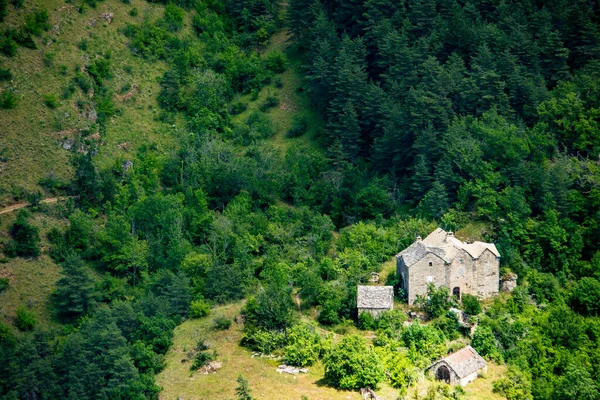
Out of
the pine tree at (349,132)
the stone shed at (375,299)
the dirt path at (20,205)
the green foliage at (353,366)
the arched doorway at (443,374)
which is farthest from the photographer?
the pine tree at (349,132)

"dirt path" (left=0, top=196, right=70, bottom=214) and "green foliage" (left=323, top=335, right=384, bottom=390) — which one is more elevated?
"dirt path" (left=0, top=196, right=70, bottom=214)

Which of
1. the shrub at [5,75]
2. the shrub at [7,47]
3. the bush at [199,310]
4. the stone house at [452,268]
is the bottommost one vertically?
the bush at [199,310]

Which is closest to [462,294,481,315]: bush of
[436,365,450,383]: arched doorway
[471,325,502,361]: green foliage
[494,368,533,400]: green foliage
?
[471,325,502,361]: green foliage

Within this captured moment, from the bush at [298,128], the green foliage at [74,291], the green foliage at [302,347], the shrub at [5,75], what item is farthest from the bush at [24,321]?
the bush at [298,128]

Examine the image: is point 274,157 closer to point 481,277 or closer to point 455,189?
point 455,189

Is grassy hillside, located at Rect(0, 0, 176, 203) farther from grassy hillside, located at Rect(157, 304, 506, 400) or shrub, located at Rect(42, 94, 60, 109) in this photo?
grassy hillside, located at Rect(157, 304, 506, 400)

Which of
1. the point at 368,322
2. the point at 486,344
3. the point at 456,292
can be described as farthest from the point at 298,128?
the point at 486,344

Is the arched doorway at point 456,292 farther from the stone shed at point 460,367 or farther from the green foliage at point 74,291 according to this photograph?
the green foliage at point 74,291
